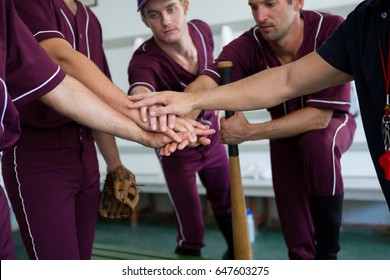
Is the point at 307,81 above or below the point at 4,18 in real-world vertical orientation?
below

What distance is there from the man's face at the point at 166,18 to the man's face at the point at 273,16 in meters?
0.40

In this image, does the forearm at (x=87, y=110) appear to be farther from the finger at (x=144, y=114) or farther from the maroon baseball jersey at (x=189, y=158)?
the maroon baseball jersey at (x=189, y=158)

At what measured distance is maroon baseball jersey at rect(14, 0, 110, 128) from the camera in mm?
1660

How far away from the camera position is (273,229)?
3.88 m

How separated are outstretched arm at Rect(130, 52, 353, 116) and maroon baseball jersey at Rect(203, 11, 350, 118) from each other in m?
0.29

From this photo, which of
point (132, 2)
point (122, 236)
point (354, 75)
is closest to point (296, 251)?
point (354, 75)

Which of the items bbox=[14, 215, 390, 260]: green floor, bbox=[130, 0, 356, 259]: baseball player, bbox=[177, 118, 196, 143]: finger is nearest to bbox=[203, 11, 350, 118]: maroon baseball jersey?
bbox=[130, 0, 356, 259]: baseball player

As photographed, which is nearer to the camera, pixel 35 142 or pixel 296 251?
pixel 35 142

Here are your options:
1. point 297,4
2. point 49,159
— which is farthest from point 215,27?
point 49,159

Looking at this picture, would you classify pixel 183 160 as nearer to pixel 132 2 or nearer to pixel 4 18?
pixel 4 18

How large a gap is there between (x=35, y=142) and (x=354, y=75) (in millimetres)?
1096

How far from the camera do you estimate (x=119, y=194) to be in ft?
6.79

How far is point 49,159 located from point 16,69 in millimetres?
568

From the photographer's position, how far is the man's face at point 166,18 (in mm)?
2191
